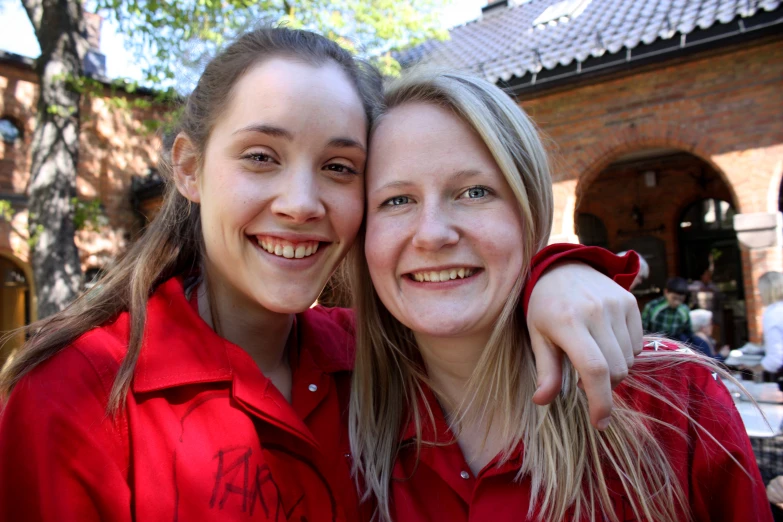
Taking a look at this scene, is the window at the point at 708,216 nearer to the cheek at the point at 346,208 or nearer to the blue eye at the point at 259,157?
the cheek at the point at 346,208

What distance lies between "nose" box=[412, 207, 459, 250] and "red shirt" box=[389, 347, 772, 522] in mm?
542

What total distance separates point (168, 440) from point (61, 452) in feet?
0.66

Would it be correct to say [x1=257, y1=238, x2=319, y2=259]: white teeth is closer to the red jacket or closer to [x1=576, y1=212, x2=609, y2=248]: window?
the red jacket

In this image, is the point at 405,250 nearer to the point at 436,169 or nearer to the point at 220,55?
the point at 436,169

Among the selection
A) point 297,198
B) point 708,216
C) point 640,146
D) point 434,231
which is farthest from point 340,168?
point 708,216

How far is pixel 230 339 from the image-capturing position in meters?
1.65

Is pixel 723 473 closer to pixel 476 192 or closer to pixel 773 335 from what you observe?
pixel 476 192

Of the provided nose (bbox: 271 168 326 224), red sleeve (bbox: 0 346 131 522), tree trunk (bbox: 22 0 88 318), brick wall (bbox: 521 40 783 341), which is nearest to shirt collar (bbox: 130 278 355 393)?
red sleeve (bbox: 0 346 131 522)

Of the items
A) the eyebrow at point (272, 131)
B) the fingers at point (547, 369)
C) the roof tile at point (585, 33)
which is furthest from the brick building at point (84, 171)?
the fingers at point (547, 369)

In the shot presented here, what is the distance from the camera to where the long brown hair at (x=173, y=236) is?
1.24 metres

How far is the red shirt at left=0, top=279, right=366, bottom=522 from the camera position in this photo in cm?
106

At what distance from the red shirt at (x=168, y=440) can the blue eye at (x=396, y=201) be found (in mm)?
575

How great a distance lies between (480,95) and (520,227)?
407mm

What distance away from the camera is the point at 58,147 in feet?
17.7
